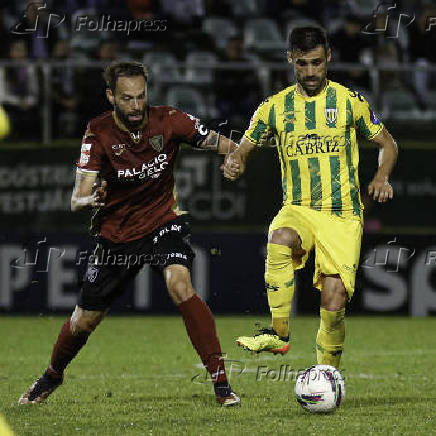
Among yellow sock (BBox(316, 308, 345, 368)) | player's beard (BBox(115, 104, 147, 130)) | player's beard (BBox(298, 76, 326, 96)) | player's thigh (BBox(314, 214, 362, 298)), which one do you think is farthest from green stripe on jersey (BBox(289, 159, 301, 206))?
player's beard (BBox(115, 104, 147, 130))

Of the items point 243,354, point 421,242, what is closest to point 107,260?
point 243,354

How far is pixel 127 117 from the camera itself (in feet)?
21.7

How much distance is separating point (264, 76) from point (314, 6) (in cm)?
326

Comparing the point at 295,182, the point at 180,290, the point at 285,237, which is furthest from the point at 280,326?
the point at 295,182

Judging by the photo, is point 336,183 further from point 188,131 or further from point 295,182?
point 188,131

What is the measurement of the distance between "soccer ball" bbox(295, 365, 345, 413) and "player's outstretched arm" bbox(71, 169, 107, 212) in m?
1.47

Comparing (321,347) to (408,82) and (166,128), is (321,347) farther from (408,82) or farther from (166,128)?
(408,82)

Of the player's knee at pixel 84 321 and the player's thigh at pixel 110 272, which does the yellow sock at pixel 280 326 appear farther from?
the player's knee at pixel 84 321

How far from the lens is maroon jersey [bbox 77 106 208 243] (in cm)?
670

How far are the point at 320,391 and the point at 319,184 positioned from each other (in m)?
1.24

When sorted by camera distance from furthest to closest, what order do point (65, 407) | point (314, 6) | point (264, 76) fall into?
1. point (314, 6)
2. point (264, 76)
3. point (65, 407)

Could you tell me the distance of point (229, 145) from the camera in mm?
6785

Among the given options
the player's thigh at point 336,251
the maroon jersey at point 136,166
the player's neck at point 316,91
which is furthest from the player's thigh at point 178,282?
the player's neck at point 316,91

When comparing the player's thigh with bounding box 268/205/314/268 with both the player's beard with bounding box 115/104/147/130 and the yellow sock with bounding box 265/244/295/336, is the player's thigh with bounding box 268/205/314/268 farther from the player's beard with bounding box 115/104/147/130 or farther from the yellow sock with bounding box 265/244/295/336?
the player's beard with bounding box 115/104/147/130
